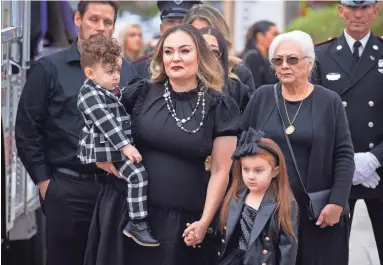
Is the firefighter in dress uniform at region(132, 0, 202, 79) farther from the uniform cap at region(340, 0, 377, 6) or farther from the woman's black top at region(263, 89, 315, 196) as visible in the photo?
the woman's black top at region(263, 89, 315, 196)

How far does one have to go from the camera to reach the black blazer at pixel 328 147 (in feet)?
16.8

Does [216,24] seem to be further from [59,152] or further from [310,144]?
[310,144]

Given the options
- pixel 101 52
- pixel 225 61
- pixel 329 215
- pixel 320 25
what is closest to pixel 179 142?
pixel 101 52

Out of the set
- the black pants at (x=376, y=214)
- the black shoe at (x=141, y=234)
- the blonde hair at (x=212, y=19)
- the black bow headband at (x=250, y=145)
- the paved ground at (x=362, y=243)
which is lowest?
the paved ground at (x=362, y=243)

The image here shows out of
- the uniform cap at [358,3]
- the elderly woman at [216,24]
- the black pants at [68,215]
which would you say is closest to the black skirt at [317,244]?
the black pants at [68,215]

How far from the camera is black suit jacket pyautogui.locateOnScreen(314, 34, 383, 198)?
5984 millimetres

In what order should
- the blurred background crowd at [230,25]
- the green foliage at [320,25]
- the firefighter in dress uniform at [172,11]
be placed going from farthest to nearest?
the green foliage at [320,25] → the blurred background crowd at [230,25] → the firefighter in dress uniform at [172,11]

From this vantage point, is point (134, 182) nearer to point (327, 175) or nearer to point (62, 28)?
point (327, 175)

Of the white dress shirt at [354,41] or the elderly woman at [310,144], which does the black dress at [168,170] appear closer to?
the elderly woman at [310,144]

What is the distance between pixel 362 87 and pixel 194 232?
1.80 metres

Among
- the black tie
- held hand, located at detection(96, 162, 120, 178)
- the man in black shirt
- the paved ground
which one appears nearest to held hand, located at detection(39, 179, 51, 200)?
the man in black shirt

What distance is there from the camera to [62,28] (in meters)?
9.37

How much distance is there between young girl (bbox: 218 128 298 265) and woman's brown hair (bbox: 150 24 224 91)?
33 cm

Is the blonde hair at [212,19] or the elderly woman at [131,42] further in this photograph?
the elderly woman at [131,42]
